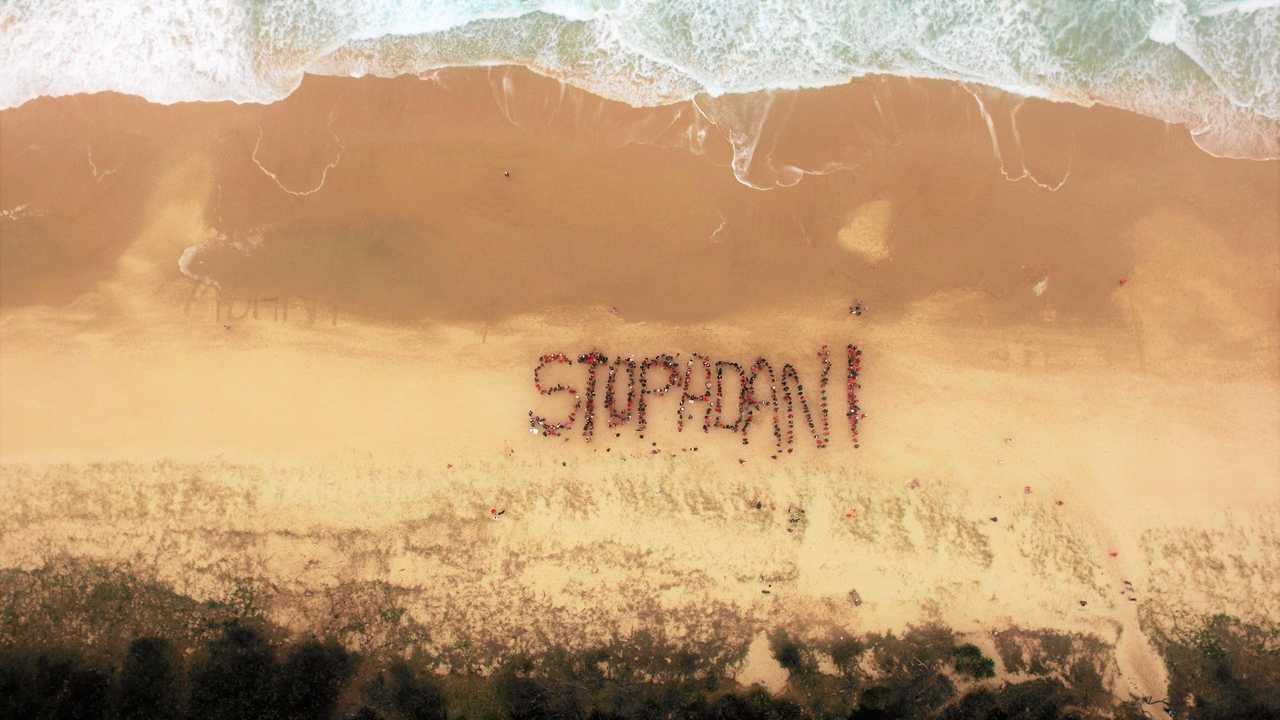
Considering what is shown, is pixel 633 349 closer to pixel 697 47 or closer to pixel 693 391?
pixel 693 391

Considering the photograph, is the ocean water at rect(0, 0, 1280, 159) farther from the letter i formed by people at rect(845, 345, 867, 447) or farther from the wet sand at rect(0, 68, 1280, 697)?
the letter i formed by people at rect(845, 345, 867, 447)

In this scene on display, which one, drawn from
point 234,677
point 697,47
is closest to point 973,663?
point 697,47

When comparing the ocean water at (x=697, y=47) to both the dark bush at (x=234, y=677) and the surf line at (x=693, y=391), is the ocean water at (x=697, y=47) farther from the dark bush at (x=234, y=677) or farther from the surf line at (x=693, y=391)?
the dark bush at (x=234, y=677)

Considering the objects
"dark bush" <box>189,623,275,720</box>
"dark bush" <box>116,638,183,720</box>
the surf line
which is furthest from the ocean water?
"dark bush" <box>116,638,183,720</box>

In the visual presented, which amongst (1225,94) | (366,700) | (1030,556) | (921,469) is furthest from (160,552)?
(1225,94)

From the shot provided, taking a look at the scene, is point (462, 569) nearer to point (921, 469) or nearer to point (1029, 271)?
point (921, 469)

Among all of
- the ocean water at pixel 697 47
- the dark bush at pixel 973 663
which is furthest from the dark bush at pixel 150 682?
the dark bush at pixel 973 663
